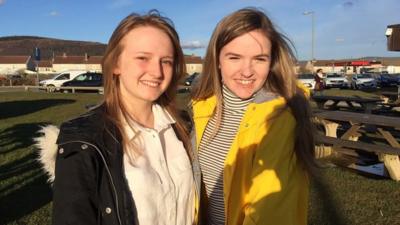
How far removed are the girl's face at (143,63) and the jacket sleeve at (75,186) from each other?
0.42m

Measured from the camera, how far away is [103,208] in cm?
165

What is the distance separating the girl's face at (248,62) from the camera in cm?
206

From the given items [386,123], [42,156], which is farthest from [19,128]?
[42,156]

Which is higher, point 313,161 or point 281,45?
point 281,45

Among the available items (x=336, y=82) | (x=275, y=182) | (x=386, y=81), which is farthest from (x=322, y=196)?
(x=386, y=81)

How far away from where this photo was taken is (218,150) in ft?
7.11

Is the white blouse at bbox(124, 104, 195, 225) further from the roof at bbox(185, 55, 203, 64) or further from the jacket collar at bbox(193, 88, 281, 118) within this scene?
the roof at bbox(185, 55, 203, 64)

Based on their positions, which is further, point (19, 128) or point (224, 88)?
point (19, 128)

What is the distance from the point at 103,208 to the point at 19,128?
12248mm

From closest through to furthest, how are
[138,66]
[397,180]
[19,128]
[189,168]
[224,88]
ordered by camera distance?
[138,66]
[189,168]
[224,88]
[397,180]
[19,128]

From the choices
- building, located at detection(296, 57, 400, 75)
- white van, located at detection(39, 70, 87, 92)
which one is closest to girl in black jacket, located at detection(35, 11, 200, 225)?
white van, located at detection(39, 70, 87, 92)

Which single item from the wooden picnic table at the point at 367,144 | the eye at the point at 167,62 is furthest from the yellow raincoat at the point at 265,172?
the wooden picnic table at the point at 367,144

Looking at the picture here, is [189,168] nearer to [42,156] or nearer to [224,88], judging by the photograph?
[224,88]

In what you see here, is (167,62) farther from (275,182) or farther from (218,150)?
(275,182)
